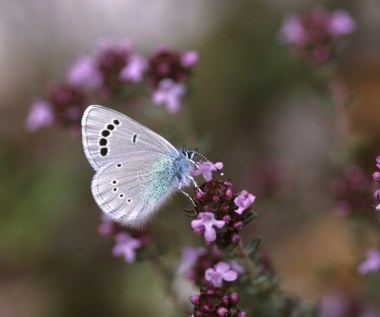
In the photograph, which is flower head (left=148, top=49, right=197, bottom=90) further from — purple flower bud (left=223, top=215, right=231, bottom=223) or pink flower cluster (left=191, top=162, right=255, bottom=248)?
purple flower bud (left=223, top=215, right=231, bottom=223)

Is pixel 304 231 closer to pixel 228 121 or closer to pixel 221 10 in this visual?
pixel 228 121

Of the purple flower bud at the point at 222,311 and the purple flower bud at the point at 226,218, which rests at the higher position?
the purple flower bud at the point at 226,218

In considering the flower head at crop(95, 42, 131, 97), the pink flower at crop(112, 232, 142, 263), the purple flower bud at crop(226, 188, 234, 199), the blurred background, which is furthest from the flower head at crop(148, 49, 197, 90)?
the purple flower bud at crop(226, 188, 234, 199)

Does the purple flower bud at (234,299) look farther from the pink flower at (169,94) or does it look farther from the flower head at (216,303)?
the pink flower at (169,94)

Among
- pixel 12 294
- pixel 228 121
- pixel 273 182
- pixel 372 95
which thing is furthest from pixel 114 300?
pixel 372 95

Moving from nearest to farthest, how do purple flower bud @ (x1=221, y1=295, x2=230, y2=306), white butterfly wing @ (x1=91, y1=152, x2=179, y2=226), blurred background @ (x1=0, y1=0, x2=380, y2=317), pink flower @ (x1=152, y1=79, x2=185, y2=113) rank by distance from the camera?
purple flower bud @ (x1=221, y1=295, x2=230, y2=306) < white butterfly wing @ (x1=91, y1=152, x2=179, y2=226) < pink flower @ (x1=152, y1=79, x2=185, y2=113) < blurred background @ (x1=0, y1=0, x2=380, y2=317)

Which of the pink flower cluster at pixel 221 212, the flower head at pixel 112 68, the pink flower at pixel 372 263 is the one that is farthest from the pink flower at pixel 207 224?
the flower head at pixel 112 68
